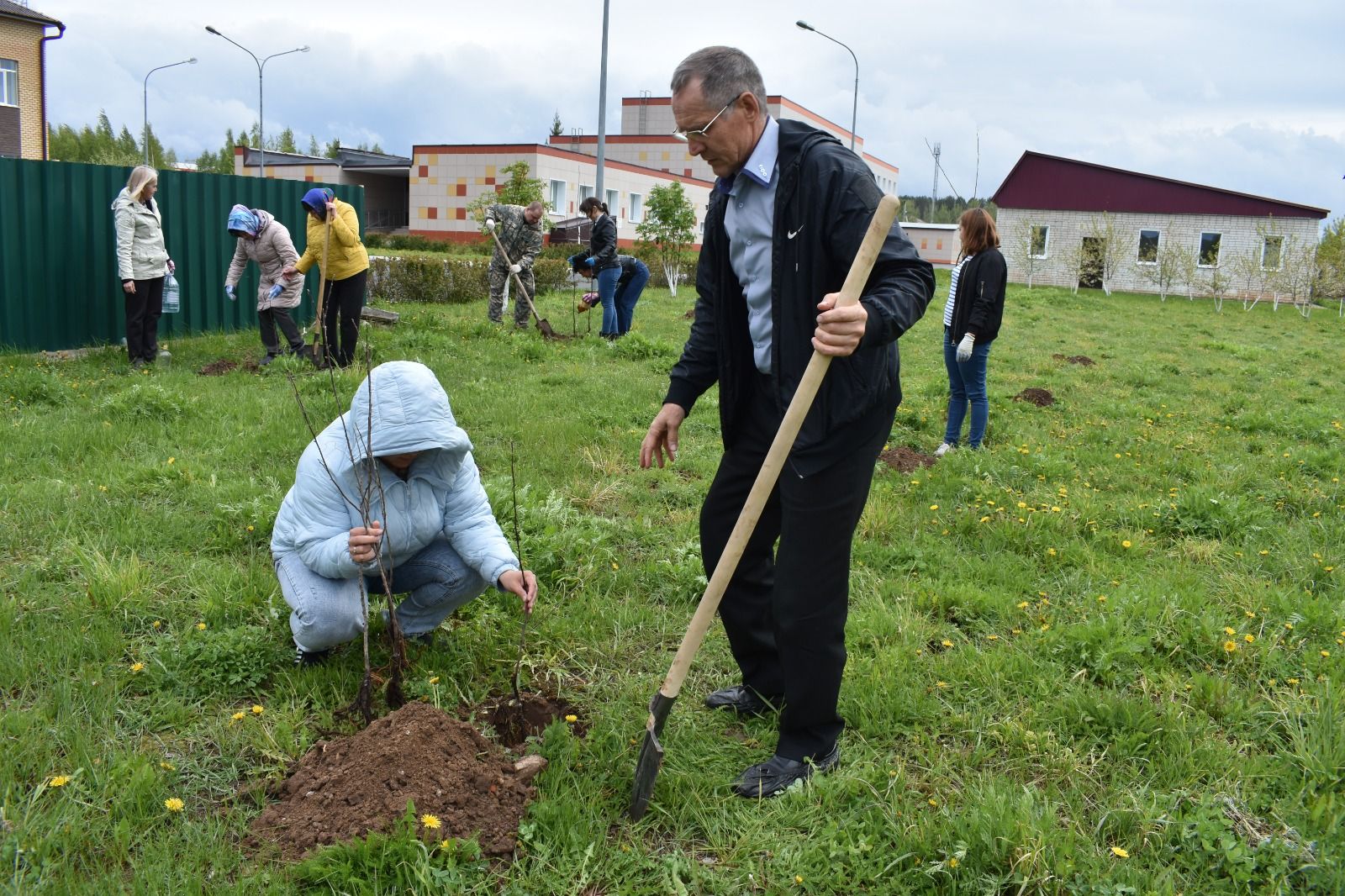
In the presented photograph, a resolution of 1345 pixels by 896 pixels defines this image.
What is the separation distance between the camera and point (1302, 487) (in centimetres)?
642

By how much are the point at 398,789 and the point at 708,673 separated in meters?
1.41

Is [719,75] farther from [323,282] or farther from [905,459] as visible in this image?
[323,282]

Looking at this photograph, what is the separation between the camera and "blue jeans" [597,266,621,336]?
41.5 feet

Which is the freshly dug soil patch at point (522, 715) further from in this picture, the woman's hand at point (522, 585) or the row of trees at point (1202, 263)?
the row of trees at point (1202, 263)

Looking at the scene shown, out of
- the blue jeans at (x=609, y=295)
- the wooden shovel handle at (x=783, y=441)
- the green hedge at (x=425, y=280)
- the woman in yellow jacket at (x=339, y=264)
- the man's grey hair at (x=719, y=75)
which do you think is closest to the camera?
the wooden shovel handle at (x=783, y=441)

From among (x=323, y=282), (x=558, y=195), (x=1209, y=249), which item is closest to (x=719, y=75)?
(x=323, y=282)

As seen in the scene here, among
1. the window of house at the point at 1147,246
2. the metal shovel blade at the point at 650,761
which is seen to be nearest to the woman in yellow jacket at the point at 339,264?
the metal shovel blade at the point at 650,761

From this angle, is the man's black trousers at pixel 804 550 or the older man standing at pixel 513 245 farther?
the older man standing at pixel 513 245

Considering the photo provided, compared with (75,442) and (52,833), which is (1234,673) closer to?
(52,833)

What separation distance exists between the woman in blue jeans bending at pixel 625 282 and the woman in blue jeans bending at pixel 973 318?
6077mm

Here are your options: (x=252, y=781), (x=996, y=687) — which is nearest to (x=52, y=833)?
(x=252, y=781)

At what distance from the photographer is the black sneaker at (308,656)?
348 cm

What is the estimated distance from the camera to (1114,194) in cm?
3809

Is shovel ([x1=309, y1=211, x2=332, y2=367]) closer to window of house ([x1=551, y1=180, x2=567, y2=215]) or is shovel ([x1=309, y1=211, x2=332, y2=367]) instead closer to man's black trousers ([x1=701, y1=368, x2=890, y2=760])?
man's black trousers ([x1=701, y1=368, x2=890, y2=760])
